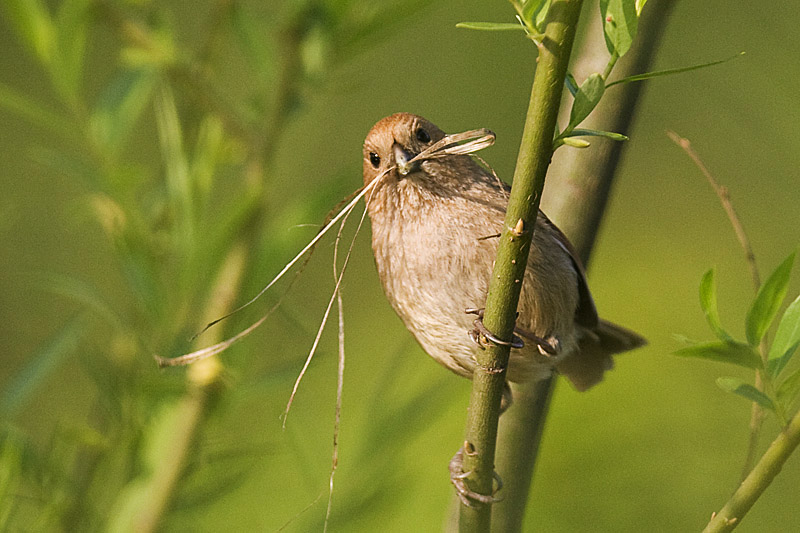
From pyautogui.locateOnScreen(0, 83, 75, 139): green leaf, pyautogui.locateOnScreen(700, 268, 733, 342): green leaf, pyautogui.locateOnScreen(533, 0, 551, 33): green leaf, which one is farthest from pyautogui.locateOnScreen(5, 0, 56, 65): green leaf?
pyautogui.locateOnScreen(700, 268, 733, 342): green leaf

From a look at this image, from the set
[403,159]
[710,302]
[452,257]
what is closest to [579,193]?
[452,257]

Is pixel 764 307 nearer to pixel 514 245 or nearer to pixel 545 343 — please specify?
pixel 514 245

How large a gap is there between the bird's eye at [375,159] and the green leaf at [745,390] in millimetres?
1203

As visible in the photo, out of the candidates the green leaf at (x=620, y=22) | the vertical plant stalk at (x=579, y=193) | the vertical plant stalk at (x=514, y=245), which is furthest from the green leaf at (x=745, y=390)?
the vertical plant stalk at (x=579, y=193)

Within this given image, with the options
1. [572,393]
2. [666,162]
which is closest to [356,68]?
[666,162]

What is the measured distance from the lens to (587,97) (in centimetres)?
100

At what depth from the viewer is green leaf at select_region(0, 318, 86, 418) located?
1.72 metres

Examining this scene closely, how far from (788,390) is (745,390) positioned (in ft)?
0.26

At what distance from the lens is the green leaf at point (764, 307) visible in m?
1.12

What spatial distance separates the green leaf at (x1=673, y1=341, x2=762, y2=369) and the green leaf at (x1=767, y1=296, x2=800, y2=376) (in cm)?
2

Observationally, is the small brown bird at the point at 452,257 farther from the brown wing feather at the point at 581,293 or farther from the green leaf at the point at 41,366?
the green leaf at the point at 41,366

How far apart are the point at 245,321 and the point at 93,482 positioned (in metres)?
0.43

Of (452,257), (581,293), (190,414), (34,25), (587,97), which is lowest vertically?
(190,414)

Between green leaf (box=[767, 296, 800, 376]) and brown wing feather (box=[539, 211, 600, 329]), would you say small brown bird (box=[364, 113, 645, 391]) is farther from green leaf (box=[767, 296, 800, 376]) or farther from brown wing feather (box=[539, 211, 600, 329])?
green leaf (box=[767, 296, 800, 376])
